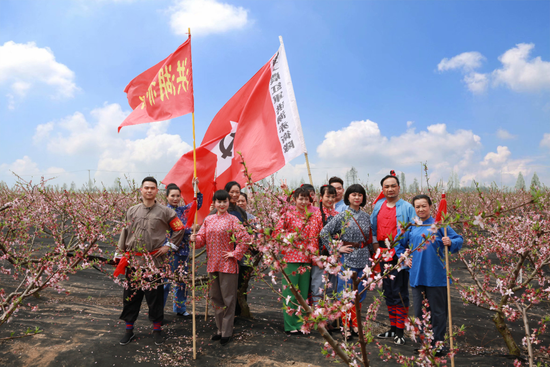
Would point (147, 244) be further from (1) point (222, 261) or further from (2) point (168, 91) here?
(2) point (168, 91)

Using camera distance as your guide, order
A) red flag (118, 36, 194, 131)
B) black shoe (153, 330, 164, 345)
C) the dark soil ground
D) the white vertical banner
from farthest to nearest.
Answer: red flag (118, 36, 194, 131), the white vertical banner, black shoe (153, 330, 164, 345), the dark soil ground

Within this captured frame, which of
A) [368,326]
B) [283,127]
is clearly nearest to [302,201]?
[283,127]

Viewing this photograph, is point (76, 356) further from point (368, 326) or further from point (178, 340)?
point (368, 326)

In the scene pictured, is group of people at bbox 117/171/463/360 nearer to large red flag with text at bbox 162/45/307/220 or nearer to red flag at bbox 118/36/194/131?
large red flag with text at bbox 162/45/307/220

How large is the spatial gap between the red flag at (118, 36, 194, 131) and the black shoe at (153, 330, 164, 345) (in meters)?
3.06

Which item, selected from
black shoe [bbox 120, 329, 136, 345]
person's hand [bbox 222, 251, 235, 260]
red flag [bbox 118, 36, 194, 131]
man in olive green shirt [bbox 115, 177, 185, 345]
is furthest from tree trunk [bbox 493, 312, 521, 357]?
red flag [bbox 118, 36, 194, 131]

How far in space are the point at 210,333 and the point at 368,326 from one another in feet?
9.52

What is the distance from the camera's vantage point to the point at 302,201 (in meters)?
4.08

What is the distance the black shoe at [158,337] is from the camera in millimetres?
4289

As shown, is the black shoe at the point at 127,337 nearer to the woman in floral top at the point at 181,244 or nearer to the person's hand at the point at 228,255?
the woman in floral top at the point at 181,244

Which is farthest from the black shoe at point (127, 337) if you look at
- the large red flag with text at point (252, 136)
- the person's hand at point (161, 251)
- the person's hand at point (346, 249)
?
the person's hand at point (346, 249)

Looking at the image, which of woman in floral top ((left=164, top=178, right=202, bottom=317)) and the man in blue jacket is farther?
woman in floral top ((left=164, top=178, right=202, bottom=317))

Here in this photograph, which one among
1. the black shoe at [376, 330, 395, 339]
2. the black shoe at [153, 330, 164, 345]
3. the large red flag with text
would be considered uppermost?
the large red flag with text

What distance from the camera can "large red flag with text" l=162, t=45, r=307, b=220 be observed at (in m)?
4.92
